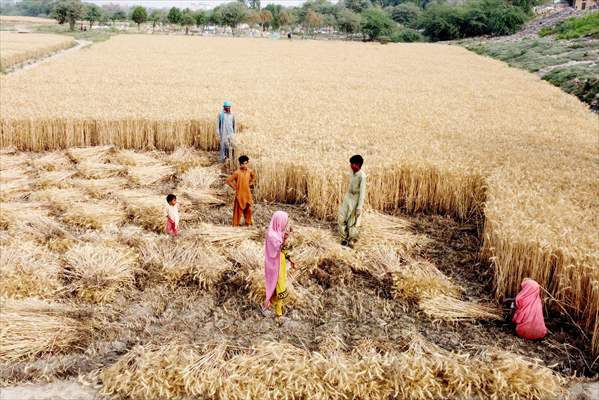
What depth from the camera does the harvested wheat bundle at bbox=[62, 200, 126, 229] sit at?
24.9ft

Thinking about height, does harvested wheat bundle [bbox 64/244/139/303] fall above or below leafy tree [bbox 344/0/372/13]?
below

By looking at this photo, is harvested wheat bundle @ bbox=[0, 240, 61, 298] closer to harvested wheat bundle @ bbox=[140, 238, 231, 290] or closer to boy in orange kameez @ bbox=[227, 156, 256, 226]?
harvested wheat bundle @ bbox=[140, 238, 231, 290]

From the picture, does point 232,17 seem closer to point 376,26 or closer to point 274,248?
point 376,26

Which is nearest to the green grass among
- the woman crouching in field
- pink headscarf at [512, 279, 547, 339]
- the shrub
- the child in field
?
the shrub

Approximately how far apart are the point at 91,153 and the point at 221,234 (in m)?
5.44

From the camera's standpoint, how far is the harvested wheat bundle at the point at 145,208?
7.80 metres

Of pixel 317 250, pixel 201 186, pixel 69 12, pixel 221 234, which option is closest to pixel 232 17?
pixel 69 12

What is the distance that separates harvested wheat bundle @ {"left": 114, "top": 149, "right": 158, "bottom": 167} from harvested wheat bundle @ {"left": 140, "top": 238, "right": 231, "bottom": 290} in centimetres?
441

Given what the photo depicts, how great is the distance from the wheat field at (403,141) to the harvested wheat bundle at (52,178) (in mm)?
2470

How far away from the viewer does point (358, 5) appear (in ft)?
502

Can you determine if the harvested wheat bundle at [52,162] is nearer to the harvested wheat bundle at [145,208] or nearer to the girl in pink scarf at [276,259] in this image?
the harvested wheat bundle at [145,208]

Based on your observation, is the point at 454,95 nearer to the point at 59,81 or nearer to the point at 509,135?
the point at 509,135

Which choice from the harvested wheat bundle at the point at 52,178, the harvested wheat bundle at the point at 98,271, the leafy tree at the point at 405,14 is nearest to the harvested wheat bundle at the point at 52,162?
the harvested wheat bundle at the point at 52,178

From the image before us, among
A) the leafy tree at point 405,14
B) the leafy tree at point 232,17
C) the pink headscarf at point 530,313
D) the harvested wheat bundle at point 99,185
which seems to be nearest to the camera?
the pink headscarf at point 530,313
